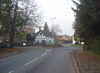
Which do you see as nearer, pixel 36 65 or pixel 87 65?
pixel 87 65

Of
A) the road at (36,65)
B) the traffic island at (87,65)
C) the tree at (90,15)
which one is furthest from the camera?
the tree at (90,15)

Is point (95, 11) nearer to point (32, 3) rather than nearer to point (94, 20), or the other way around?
point (94, 20)

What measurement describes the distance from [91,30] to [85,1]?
3.33 meters

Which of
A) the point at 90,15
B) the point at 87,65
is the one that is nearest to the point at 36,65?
the point at 87,65

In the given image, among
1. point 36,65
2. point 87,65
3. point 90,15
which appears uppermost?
point 90,15

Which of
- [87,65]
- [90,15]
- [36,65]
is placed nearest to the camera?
[87,65]

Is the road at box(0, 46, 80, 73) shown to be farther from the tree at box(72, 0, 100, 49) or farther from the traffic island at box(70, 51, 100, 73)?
the tree at box(72, 0, 100, 49)

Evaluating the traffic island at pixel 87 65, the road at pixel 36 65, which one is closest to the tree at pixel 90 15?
the traffic island at pixel 87 65

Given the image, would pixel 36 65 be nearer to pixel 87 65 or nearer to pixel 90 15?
pixel 87 65

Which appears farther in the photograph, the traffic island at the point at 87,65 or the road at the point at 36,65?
the road at the point at 36,65

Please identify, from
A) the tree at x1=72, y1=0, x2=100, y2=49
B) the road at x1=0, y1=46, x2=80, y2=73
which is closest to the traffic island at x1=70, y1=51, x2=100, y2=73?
the road at x1=0, y1=46, x2=80, y2=73

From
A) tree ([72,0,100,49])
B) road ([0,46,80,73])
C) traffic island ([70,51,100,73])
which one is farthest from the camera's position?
tree ([72,0,100,49])

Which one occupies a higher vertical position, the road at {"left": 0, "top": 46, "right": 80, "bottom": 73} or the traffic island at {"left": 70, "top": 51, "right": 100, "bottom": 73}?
the traffic island at {"left": 70, "top": 51, "right": 100, "bottom": 73}

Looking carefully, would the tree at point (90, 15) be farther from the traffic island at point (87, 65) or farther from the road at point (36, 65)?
the road at point (36, 65)
